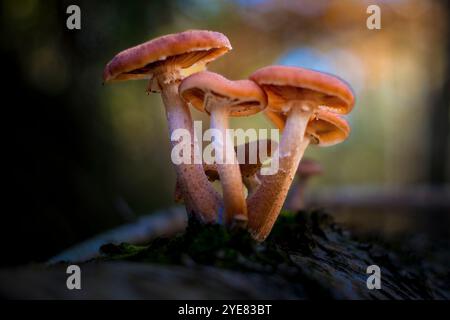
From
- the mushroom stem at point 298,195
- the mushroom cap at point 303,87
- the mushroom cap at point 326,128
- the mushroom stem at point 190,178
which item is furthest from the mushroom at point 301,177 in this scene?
the mushroom stem at point 190,178

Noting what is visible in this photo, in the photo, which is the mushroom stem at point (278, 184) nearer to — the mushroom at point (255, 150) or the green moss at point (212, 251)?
the mushroom at point (255, 150)

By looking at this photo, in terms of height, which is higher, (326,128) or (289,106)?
(289,106)

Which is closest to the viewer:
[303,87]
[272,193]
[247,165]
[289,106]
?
[303,87]

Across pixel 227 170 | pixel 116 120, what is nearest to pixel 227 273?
pixel 227 170

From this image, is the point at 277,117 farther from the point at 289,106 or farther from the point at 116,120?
the point at 116,120

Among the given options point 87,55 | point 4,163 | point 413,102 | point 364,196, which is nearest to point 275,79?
point 4,163

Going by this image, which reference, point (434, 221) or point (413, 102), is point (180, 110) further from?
point (413, 102)

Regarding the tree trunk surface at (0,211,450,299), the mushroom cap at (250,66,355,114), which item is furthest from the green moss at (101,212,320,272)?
the mushroom cap at (250,66,355,114)
